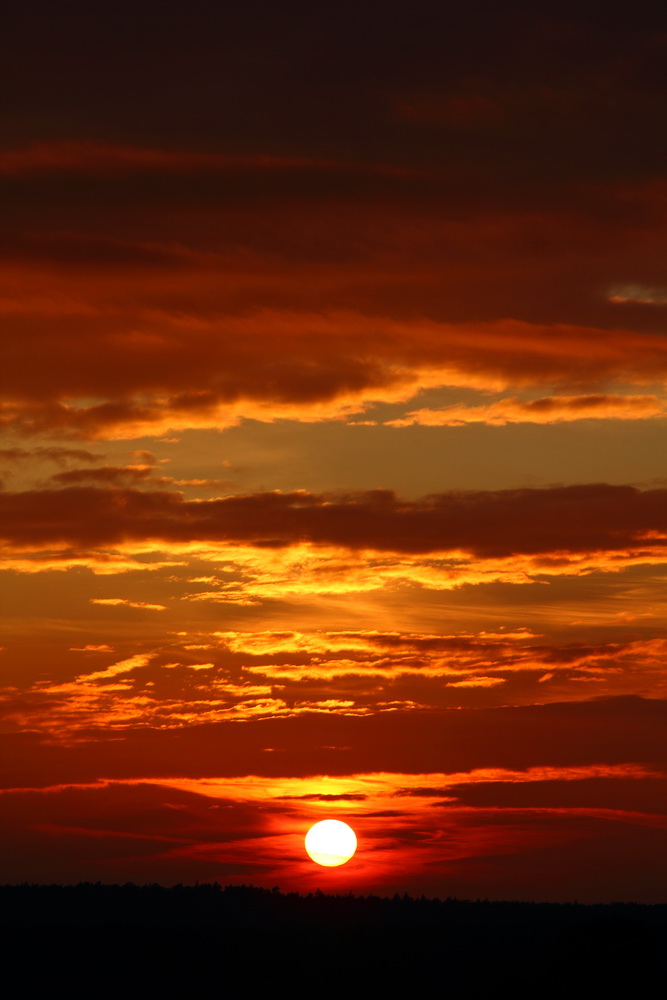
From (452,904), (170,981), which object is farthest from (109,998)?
(452,904)

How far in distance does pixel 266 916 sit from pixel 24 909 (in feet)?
58.9

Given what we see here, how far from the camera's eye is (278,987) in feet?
204

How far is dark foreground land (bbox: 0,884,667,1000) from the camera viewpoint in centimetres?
6131

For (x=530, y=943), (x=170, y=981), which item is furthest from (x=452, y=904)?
(x=170, y=981)

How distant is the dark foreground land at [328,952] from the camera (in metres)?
61.3

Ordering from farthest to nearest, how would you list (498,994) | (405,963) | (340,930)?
(340,930) < (405,963) < (498,994)

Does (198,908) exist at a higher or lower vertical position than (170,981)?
higher

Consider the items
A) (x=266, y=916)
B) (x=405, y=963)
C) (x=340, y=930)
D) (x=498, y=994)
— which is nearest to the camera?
(x=498, y=994)

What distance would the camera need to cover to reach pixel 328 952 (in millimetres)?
68812

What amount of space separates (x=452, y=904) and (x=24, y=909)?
30.8m

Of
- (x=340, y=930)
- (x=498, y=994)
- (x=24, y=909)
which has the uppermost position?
(x=24, y=909)

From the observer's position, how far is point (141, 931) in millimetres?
72438

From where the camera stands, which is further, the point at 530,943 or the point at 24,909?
the point at 24,909

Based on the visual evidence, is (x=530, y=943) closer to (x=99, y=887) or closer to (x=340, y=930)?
(x=340, y=930)
